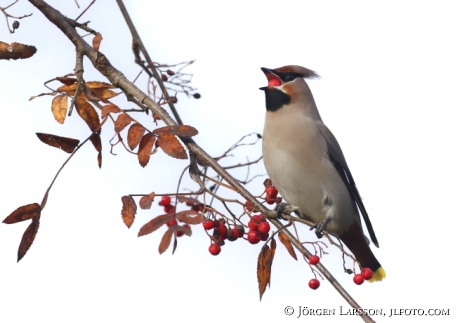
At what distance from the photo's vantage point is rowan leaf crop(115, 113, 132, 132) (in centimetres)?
238

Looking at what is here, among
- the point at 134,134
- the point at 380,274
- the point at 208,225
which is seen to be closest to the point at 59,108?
the point at 134,134

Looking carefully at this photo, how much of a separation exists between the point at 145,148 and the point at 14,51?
25.1 inches

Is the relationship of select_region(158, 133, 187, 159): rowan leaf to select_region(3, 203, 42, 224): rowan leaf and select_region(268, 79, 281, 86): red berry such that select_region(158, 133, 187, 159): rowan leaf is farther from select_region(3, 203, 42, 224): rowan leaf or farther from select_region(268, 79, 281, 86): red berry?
select_region(268, 79, 281, 86): red berry

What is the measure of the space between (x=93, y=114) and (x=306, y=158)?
1921 mm

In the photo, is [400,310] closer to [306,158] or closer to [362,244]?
[362,244]

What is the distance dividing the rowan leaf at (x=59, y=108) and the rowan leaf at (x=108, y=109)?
20 cm

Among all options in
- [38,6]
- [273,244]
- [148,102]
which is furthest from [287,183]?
[38,6]

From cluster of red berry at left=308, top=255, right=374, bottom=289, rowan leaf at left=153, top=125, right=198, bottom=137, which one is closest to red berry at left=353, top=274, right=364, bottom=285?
cluster of red berry at left=308, top=255, right=374, bottom=289

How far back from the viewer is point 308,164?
4.11 meters

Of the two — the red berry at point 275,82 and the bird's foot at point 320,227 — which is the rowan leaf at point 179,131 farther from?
the red berry at point 275,82

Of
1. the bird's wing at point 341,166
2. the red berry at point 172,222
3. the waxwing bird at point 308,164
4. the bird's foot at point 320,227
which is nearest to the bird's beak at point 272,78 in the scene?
the waxwing bird at point 308,164

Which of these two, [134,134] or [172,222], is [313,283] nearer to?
[172,222]

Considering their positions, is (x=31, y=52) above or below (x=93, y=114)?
above

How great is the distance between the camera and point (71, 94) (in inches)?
103
